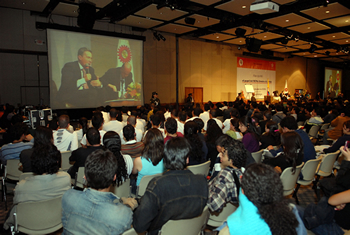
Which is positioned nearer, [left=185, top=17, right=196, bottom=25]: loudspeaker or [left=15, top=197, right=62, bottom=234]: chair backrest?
[left=15, top=197, right=62, bottom=234]: chair backrest

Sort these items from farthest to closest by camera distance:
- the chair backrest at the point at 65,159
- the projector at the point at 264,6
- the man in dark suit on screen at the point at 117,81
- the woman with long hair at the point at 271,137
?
1. the man in dark suit on screen at the point at 117,81
2. the projector at the point at 264,6
3. the woman with long hair at the point at 271,137
4. the chair backrest at the point at 65,159

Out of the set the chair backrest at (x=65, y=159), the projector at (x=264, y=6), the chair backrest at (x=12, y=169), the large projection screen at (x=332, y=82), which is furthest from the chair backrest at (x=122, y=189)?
the large projection screen at (x=332, y=82)

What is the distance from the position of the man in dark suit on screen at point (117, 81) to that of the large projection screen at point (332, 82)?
2284 cm

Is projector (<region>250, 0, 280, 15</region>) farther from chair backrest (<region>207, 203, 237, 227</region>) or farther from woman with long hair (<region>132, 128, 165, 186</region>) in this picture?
chair backrest (<region>207, 203, 237, 227</region>)

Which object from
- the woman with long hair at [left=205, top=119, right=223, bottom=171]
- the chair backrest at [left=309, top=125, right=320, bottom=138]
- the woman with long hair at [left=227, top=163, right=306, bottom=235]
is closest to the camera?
the woman with long hair at [left=227, top=163, right=306, bottom=235]

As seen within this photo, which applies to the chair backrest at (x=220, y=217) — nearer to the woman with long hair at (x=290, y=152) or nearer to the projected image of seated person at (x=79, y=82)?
the woman with long hair at (x=290, y=152)

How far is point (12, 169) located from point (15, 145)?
350mm

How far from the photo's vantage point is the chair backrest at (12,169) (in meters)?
3.29

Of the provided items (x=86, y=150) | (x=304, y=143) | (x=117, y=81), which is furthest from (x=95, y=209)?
(x=117, y=81)

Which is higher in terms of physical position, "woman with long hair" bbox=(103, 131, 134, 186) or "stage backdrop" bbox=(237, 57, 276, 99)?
"stage backdrop" bbox=(237, 57, 276, 99)

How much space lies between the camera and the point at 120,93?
11172mm

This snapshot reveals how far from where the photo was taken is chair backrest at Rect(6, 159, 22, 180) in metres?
3.29

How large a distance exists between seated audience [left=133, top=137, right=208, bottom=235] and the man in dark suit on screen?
9.64m

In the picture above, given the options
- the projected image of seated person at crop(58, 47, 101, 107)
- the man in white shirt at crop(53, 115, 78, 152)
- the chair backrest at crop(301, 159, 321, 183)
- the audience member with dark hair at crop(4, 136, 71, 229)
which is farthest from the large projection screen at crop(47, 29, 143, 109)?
the chair backrest at crop(301, 159, 321, 183)
